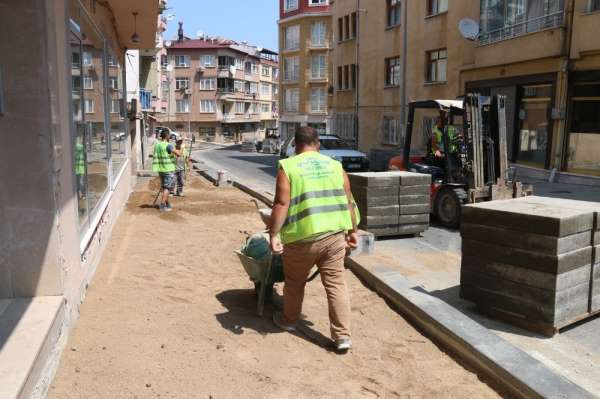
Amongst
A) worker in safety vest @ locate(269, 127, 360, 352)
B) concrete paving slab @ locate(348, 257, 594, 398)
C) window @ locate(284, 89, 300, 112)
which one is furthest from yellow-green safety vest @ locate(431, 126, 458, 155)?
window @ locate(284, 89, 300, 112)

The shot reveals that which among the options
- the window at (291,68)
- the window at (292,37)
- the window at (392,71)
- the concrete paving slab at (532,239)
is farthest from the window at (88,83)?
the window at (292,37)

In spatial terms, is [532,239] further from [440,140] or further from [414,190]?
[440,140]

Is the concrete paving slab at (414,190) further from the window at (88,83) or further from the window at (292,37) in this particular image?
the window at (292,37)

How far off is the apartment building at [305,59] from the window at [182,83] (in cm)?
2058

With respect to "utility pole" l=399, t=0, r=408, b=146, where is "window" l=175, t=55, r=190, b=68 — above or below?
above

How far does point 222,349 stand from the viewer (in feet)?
14.5

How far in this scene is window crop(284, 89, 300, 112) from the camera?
55.0m

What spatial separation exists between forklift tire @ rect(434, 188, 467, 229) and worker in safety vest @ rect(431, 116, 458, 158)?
83 cm

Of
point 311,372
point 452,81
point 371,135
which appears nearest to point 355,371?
point 311,372

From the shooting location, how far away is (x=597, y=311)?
5.25 meters

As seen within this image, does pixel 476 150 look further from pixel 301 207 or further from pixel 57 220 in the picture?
A: pixel 57 220

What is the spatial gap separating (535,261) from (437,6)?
22712 mm

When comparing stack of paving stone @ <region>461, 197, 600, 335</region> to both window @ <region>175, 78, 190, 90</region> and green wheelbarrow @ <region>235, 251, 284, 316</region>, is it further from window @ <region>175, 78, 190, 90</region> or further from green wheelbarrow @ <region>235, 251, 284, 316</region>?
window @ <region>175, 78, 190, 90</region>

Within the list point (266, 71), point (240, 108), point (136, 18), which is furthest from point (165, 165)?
point (266, 71)
